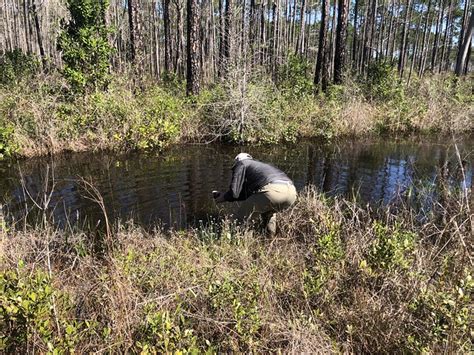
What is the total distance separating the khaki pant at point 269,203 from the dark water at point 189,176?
1269 mm

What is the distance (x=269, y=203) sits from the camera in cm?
542

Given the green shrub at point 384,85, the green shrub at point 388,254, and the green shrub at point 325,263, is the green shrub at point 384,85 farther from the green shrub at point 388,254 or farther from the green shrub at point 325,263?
the green shrub at point 388,254

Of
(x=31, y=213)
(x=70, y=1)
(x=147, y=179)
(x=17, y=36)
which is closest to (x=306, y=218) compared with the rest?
(x=147, y=179)

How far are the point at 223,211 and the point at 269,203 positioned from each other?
1.58 m

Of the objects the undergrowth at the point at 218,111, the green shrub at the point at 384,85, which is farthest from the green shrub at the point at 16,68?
the green shrub at the point at 384,85

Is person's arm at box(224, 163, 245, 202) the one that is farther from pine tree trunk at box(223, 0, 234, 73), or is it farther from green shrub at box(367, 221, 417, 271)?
pine tree trunk at box(223, 0, 234, 73)

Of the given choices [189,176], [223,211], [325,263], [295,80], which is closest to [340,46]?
[295,80]

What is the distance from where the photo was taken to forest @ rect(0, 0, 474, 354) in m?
2.99

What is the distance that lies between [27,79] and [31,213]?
22.4 ft

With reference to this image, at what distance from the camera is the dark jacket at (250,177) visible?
5422 mm

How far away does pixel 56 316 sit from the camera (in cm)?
273

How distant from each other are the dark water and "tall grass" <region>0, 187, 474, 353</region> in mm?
2132

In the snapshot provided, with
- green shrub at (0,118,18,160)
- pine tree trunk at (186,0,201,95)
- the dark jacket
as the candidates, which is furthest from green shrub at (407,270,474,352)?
pine tree trunk at (186,0,201,95)

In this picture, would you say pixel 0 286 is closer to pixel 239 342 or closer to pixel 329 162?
pixel 239 342
